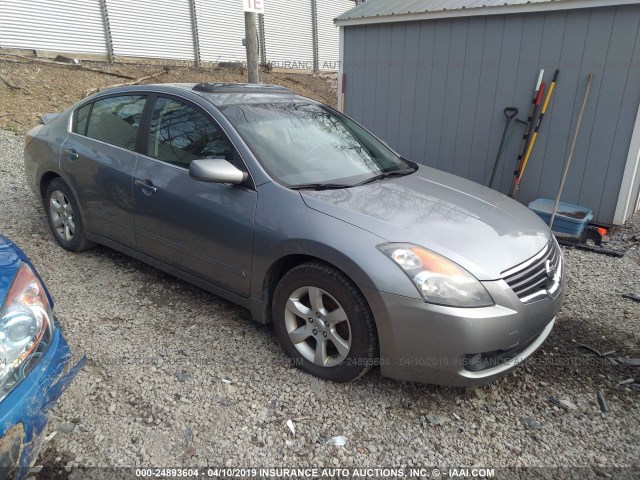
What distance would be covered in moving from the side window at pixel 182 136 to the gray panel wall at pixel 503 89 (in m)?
4.55

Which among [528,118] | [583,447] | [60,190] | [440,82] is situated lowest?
[583,447]

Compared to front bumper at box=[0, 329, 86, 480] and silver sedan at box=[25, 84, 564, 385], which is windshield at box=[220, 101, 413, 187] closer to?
silver sedan at box=[25, 84, 564, 385]

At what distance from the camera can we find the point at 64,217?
14.1ft

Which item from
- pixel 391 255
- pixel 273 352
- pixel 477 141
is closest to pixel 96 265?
pixel 273 352

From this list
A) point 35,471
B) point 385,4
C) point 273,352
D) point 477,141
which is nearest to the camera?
point 35,471

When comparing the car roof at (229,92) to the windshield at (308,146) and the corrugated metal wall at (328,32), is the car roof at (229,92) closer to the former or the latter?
the windshield at (308,146)

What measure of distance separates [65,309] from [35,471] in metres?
1.52

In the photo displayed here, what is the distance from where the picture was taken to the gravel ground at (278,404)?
7.48 ft

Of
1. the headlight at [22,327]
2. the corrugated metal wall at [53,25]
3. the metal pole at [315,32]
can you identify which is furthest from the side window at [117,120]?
the metal pole at [315,32]

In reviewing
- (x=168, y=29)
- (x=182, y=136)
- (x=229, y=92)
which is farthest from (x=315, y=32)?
(x=182, y=136)

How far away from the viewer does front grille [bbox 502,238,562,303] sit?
96.0 inches

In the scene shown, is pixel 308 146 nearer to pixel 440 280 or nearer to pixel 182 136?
pixel 182 136

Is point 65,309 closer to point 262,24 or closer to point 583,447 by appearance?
point 583,447

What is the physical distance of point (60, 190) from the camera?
4.21m
